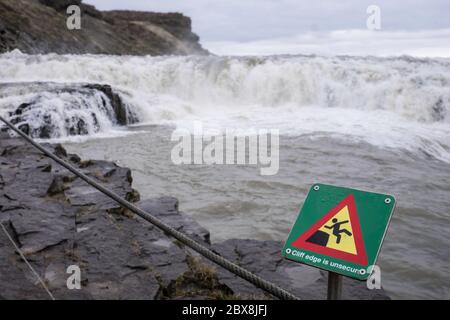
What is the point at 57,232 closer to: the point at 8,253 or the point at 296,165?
the point at 8,253

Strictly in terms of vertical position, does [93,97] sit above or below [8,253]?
above

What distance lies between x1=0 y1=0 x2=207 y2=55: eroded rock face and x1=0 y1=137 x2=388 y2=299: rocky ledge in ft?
90.5

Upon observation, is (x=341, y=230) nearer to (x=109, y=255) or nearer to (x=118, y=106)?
(x=109, y=255)

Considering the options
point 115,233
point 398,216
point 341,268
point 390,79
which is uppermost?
point 390,79

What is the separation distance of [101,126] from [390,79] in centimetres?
1176

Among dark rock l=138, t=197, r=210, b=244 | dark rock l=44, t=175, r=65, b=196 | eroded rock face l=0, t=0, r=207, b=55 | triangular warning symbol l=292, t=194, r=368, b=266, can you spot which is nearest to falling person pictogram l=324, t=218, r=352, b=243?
triangular warning symbol l=292, t=194, r=368, b=266

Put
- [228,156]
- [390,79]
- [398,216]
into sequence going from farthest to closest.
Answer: [390,79] → [228,156] → [398,216]

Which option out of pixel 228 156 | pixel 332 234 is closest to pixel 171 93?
pixel 228 156

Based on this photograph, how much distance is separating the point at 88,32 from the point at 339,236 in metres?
45.9

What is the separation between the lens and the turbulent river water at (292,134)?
19.3 ft

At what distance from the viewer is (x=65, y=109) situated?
41.0 feet

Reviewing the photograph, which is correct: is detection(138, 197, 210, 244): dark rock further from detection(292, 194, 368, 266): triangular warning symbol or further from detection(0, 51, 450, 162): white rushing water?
detection(0, 51, 450, 162): white rushing water

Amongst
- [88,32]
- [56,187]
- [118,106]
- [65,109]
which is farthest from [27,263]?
[88,32]

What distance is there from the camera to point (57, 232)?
11.6 ft
